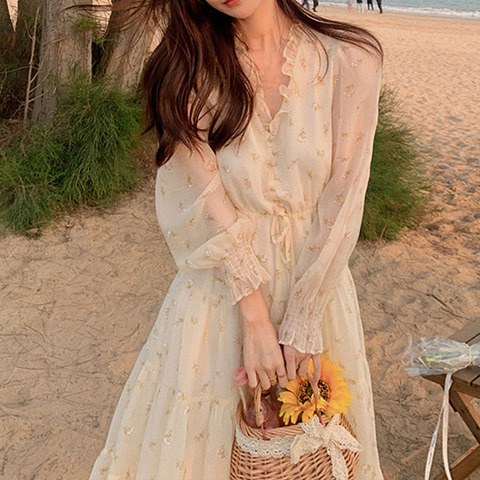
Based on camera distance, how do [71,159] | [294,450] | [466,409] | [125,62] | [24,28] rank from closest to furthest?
[294,450]
[466,409]
[71,159]
[125,62]
[24,28]

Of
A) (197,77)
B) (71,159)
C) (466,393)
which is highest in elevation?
(197,77)

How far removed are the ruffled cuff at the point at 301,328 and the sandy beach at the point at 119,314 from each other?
1503mm

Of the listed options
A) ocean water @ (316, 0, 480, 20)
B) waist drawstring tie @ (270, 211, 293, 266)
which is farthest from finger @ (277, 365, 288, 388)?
ocean water @ (316, 0, 480, 20)

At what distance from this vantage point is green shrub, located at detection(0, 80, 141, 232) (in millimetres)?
4805

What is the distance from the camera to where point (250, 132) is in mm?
1427

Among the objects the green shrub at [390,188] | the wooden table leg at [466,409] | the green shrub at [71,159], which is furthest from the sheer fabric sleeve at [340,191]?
the green shrub at [71,159]

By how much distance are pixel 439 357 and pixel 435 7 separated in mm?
33697

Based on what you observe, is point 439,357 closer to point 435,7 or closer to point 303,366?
point 303,366

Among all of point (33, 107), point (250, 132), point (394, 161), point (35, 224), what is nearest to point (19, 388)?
point (35, 224)

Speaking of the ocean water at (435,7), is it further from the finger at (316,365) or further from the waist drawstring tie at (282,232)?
the finger at (316,365)

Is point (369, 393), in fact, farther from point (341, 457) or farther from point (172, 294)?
point (172, 294)

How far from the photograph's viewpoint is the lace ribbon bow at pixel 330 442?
135 centimetres

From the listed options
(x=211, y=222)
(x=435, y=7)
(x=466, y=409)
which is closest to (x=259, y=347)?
(x=211, y=222)

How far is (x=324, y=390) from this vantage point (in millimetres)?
1434
